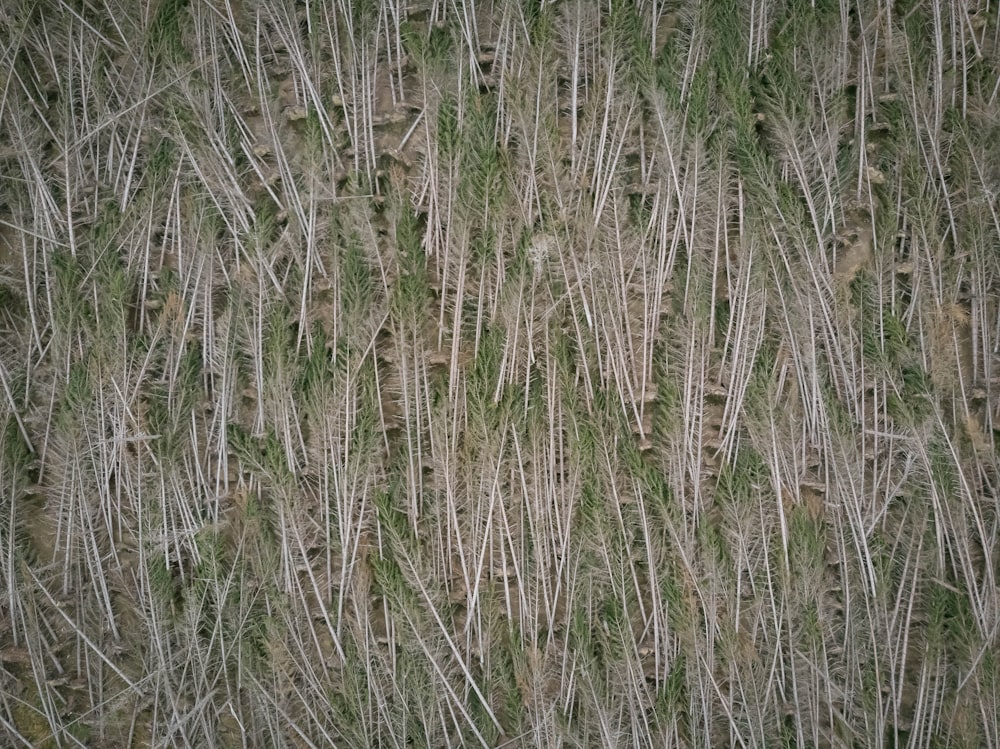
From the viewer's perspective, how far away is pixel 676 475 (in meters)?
1.47

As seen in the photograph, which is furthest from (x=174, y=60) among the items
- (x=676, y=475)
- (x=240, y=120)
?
(x=676, y=475)

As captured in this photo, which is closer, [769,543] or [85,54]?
[769,543]

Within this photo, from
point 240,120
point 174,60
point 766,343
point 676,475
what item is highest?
point 174,60

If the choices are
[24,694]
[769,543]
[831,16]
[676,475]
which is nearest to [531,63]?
[831,16]

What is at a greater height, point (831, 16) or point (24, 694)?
point (831, 16)

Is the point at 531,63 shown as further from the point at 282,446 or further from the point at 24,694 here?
the point at 24,694

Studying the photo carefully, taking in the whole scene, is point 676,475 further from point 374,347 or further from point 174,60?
point 174,60

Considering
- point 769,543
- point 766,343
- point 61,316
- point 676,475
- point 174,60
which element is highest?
point 174,60

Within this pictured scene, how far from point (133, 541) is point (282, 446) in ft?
1.08

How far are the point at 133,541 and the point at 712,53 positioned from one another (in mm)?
1362

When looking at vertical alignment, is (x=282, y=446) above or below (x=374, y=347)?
below

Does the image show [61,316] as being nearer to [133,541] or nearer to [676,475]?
[133,541]

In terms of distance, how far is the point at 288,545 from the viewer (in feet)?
4.83

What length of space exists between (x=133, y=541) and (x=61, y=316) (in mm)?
425
